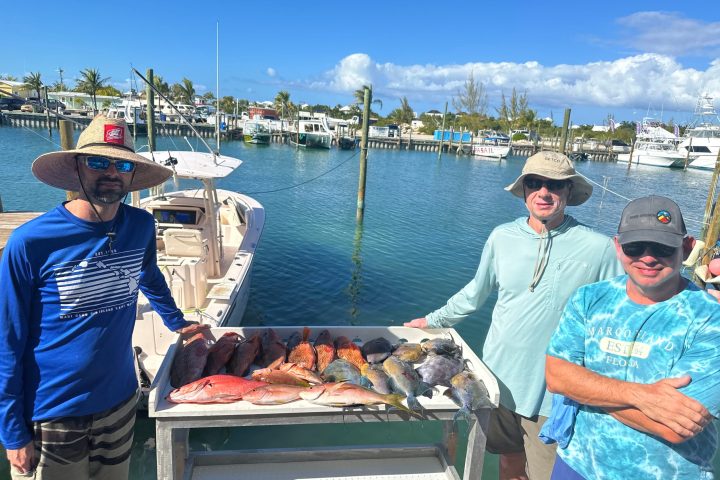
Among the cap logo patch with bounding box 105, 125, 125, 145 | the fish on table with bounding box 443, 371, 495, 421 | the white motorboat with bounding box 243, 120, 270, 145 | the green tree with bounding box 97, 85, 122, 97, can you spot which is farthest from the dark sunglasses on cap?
the green tree with bounding box 97, 85, 122, 97

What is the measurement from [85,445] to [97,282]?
840 millimetres

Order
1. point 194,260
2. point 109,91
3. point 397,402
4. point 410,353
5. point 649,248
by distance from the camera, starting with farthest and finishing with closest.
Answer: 1. point 109,91
2. point 194,260
3. point 410,353
4. point 397,402
5. point 649,248

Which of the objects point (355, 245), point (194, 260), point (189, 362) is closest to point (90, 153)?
point (189, 362)

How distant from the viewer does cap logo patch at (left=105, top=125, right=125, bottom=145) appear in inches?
91.6

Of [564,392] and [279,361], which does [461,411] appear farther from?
[279,361]

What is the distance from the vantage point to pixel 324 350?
10.2 feet

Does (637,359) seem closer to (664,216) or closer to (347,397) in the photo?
(664,216)

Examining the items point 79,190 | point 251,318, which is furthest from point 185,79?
point 79,190

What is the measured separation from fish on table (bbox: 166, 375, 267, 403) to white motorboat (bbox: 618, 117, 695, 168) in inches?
2423

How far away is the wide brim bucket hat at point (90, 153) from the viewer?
2.25 m

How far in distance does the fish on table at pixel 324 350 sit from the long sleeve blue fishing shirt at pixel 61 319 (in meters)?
1.21

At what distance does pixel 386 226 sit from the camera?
17.5 meters

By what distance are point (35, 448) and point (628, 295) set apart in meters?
2.84

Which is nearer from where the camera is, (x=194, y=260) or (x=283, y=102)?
(x=194, y=260)
